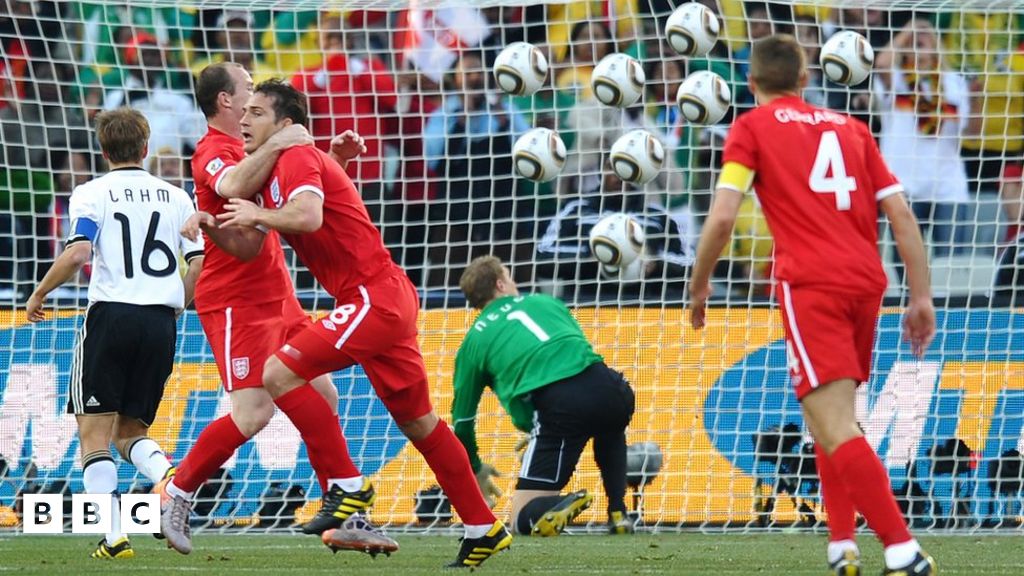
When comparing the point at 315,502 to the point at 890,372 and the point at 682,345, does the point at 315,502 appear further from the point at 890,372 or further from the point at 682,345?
the point at 890,372

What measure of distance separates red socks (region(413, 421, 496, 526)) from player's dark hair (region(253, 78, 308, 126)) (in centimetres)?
135

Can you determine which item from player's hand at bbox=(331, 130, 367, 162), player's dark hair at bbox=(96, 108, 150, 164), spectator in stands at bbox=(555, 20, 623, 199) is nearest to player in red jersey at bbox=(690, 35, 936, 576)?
player's hand at bbox=(331, 130, 367, 162)

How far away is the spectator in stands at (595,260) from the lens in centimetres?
987

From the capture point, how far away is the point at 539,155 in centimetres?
887

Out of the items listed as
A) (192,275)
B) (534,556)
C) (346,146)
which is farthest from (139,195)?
(534,556)

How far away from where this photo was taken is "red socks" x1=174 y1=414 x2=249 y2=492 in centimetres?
636

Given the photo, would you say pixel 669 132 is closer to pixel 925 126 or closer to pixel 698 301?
pixel 925 126

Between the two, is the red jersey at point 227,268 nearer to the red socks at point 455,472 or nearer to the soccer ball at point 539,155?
the red socks at point 455,472

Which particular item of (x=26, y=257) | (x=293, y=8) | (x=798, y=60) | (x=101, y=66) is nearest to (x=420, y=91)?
(x=293, y=8)

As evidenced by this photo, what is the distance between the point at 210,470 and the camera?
21.0 feet

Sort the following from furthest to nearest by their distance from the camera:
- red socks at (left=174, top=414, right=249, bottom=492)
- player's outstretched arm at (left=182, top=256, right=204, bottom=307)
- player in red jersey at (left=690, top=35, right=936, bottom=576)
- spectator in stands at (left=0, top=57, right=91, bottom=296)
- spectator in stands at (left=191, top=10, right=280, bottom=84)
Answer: spectator in stands at (left=191, top=10, right=280, bottom=84)
spectator in stands at (left=0, top=57, right=91, bottom=296)
player's outstretched arm at (left=182, top=256, right=204, bottom=307)
red socks at (left=174, top=414, right=249, bottom=492)
player in red jersey at (left=690, top=35, right=936, bottom=576)

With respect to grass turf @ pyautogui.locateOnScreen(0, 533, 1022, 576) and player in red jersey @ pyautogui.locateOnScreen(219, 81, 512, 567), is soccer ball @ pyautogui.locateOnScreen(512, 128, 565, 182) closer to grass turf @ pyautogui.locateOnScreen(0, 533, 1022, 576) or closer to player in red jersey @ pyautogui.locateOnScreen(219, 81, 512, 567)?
grass turf @ pyautogui.locateOnScreen(0, 533, 1022, 576)

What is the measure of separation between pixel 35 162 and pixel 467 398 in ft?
13.4

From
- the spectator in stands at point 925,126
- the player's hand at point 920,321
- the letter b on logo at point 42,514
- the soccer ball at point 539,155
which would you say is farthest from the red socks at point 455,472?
the spectator in stands at point 925,126
